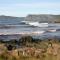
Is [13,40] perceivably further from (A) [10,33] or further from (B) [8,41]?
(A) [10,33]

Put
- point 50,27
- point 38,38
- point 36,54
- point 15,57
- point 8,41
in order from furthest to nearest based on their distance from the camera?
point 50,27 < point 38,38 < point 8,41 < point 36,54 < point 15,57

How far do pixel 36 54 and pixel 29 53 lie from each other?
30 centimetres

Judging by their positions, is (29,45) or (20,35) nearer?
(29,45)

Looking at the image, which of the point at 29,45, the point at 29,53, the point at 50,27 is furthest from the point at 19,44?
the point at 50,27

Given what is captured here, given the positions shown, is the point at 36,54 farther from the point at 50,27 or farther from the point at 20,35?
the point at 50,27

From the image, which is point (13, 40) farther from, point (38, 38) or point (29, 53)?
point (29, 53)

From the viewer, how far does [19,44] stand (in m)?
9.76

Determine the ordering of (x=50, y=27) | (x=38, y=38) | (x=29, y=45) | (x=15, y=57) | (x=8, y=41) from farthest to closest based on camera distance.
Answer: (x=50, y=27)
(x=38, y=38)
(x=8, y=41)
(x=29, y=45)
(x=15, y=57)

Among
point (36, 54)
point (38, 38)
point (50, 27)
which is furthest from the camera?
point (50, 27)

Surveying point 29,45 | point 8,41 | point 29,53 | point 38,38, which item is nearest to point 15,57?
point 29,53

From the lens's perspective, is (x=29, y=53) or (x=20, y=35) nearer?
(x=29, y=53)

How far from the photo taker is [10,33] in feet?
37.1

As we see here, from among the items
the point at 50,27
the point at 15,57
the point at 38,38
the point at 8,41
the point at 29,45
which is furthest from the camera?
the point at 50,27

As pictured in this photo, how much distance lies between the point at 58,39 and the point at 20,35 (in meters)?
1.95
